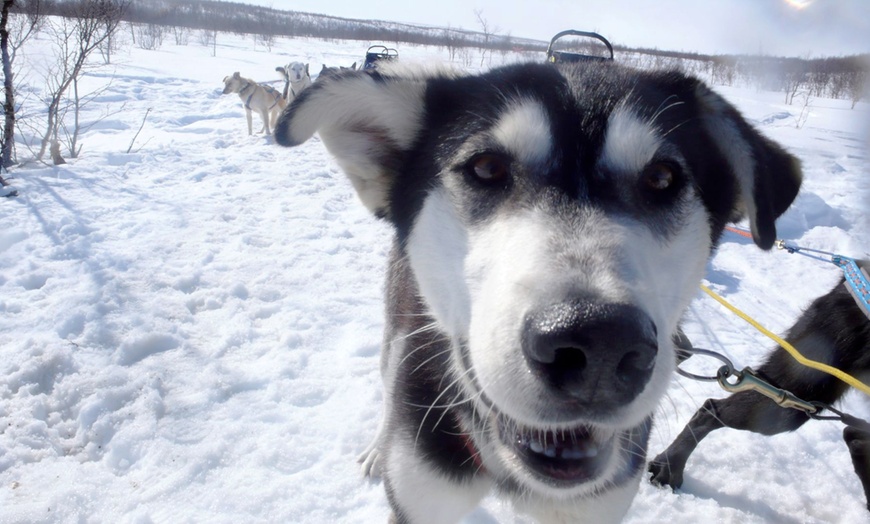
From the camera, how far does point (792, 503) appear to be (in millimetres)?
2604

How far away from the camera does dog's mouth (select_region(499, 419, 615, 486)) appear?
4.74 ft

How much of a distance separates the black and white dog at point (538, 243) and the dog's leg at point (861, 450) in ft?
3.93

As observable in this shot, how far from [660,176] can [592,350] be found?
84cm

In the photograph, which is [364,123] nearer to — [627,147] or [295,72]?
[627,147]

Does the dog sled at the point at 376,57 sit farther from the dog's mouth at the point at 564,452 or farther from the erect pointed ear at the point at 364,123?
the dog's mouth at the point at 564,452

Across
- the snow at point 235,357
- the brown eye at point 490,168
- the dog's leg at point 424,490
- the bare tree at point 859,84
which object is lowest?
the snow at point 235,357

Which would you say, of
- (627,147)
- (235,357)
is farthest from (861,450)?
(235,357)

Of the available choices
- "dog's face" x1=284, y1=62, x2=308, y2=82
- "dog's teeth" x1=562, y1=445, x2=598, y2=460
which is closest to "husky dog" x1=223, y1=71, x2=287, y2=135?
"dog's face" x1=284, y1=62, x2=308, y2=82

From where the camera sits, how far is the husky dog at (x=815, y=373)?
2.05m

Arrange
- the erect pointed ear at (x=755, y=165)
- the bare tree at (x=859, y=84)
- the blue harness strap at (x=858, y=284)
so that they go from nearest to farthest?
the erect pointed ear at (x=755, y=165) < the blue harness strap at (x=858, y=284) < the bare tree at (x=859, y=84)

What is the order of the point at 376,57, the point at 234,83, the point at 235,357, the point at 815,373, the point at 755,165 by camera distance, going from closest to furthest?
1. the point at 755,165
2. the point at 815,373
3. the point at 235,357
4. the point at 376,57
5. the point at 234,83

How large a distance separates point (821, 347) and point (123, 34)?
126 feet

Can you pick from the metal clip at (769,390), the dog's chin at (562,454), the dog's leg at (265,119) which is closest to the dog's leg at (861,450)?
the metal clip at (769,390)

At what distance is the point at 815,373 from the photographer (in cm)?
214
